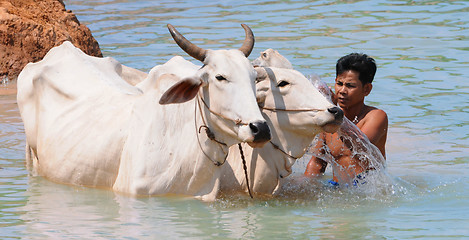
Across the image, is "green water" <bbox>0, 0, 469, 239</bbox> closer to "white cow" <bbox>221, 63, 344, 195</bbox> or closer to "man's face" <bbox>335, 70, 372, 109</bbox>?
"white cow" <bbox>221, 63, 344, 195</bbox>

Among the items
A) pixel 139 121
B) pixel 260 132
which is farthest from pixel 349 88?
pixel 260 132

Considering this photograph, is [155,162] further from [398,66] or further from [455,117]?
[398,66]

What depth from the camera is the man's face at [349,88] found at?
7.00m

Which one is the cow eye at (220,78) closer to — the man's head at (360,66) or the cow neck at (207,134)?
the cow neck at (207,134)

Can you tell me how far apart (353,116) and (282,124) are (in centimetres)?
116

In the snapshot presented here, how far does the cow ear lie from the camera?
18.6 ft

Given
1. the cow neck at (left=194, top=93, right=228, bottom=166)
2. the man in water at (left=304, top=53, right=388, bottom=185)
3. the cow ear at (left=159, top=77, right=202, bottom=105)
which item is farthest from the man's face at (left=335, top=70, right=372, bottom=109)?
the cow ear at (left=159, top=77, right=202, bottom=105)

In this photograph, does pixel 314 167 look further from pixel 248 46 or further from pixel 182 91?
pixel 182 91

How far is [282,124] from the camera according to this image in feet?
20.3

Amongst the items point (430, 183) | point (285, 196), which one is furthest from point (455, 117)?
point (285, 196)

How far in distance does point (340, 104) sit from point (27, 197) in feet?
7.90

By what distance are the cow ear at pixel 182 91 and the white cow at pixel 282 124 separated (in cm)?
61

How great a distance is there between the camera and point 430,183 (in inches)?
281

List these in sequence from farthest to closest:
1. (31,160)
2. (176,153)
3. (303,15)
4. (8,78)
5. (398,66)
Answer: (303,15)
(398,66)
(8,78)
(31,160)
(176,153)
